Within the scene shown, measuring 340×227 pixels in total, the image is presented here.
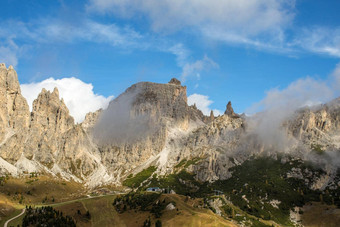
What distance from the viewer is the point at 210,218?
19038 cm

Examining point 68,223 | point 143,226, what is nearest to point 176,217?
point 143,226

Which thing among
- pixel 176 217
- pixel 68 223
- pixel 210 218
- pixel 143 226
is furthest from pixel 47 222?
pixel 210 218

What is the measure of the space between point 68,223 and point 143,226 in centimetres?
4317

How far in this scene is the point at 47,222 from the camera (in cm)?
19125

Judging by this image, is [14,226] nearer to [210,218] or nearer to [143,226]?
[143,226]

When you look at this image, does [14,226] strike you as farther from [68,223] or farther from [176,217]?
[176,217]

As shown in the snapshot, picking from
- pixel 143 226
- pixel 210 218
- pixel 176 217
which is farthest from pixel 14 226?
pixel 210 218

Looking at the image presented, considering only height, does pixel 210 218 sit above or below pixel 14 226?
above

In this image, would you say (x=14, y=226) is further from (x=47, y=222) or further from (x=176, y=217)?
(x=176, y=217)

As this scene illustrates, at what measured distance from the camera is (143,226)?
7594 inches

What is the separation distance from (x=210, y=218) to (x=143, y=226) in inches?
1522

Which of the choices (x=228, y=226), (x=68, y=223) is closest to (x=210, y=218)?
(x=228, y=226)

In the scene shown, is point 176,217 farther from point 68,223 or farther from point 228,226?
point 68,223

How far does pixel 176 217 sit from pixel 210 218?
20.0m
